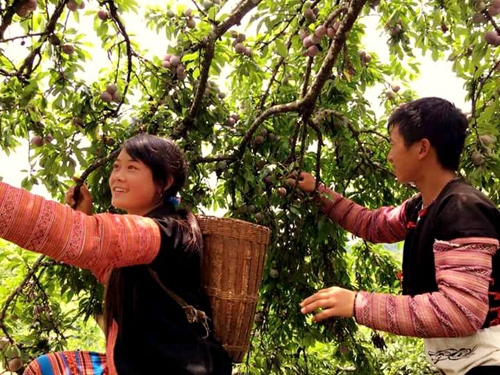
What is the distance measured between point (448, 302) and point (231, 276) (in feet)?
1.98

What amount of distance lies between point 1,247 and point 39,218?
240 centimetres

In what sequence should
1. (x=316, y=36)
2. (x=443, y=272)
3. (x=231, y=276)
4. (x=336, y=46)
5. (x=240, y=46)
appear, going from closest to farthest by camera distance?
(x=443, y=272)
(x=231, y=276)
(x=336, y=46)
(x=316, y=36)
(x=240, y=46)

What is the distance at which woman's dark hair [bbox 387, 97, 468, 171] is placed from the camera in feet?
5.91

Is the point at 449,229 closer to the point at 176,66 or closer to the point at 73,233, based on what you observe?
the point at 73,233

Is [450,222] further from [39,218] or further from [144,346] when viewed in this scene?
[39,218]

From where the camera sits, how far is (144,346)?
162 cm

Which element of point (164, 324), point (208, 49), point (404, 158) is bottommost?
point (164, 324)

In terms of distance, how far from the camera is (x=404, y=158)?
1828 mm

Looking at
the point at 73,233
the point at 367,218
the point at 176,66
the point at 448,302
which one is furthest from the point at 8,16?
the point at 448,302

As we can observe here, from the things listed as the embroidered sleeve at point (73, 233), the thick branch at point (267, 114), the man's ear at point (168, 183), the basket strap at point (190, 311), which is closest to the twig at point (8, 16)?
the man's ear at point (168, 183)

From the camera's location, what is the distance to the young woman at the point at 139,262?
4.65ft

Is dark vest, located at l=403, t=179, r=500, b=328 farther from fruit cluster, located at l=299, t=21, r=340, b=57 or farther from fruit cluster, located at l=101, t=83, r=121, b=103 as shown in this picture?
fruit cluster, located at l=101, t=83, r=121, b=103

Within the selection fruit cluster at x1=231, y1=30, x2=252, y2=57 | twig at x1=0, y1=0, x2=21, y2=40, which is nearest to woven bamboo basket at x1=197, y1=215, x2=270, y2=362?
twig at x1=0, y1=0, x2=21, y2=40

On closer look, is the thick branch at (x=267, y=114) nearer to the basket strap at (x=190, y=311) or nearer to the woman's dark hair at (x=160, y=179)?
the woman's dark hair at (x=160, y=179)
